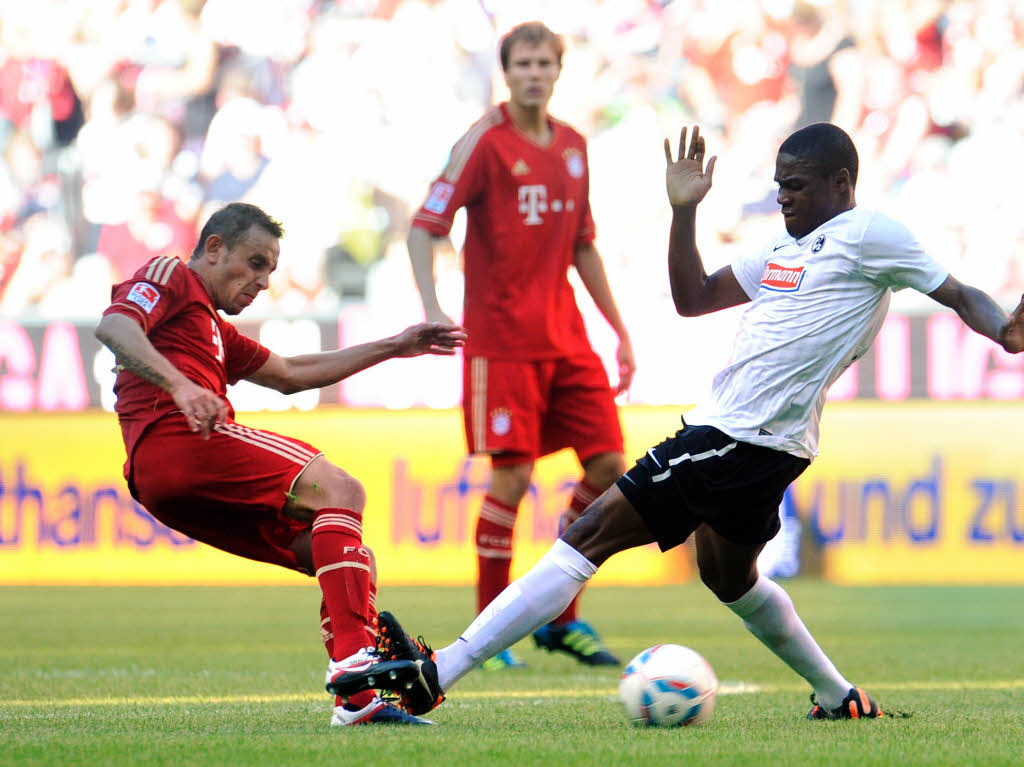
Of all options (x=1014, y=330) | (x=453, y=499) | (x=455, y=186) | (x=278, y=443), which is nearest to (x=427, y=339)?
(x=278, y=443)

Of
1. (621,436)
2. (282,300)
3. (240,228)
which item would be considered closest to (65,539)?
(282,300)

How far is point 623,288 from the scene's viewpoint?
41.5 ft

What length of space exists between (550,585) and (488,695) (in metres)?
1.21

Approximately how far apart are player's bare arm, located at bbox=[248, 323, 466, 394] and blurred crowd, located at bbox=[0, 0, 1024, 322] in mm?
7591

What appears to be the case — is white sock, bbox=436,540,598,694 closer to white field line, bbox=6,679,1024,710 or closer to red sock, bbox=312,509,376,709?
red sock, bbox=312,509,376,709

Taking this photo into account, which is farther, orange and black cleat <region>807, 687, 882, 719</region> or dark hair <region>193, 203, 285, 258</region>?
dark hair <region>193, 203, 285, 258</region>

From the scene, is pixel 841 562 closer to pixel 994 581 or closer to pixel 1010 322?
pixel 994 581

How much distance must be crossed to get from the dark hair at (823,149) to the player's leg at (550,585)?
40.4 inches

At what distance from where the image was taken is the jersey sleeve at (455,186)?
6.67 meters

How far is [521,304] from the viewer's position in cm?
670

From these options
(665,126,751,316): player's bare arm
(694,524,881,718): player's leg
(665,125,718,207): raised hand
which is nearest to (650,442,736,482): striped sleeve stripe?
(694,524,881,718): player's leg

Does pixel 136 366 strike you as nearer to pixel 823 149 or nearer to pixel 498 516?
pixel 823 149

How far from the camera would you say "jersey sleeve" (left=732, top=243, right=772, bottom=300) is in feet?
15.0

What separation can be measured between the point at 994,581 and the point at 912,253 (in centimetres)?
770
